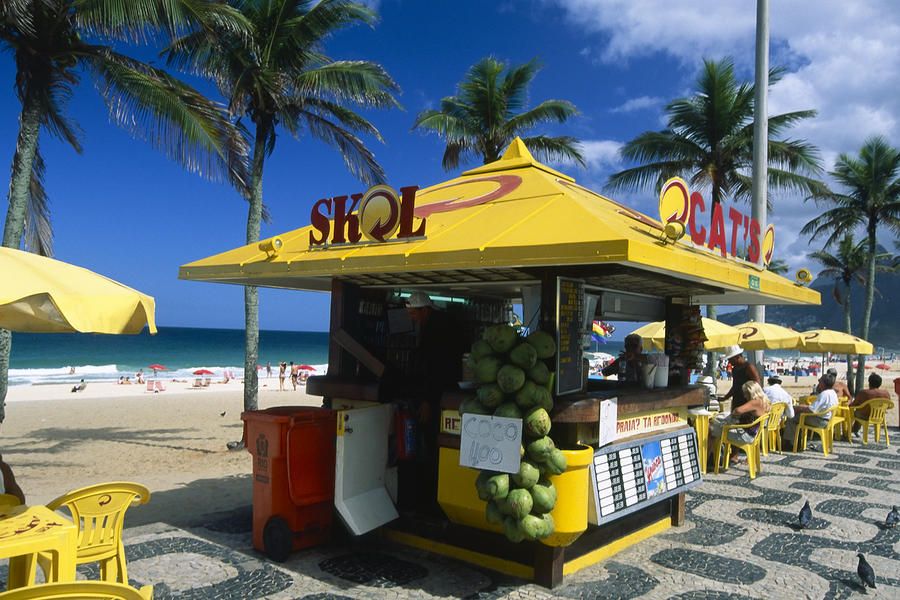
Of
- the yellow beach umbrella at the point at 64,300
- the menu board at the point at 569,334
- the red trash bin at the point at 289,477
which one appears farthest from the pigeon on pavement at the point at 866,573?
the yellow beach umbrella at the point at 64,300

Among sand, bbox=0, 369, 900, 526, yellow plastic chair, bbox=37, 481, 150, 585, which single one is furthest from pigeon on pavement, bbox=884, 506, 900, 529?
yellow plastic chair, bbox=37, 481, 150, 585

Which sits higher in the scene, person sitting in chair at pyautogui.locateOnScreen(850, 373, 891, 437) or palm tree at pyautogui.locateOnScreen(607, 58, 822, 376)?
palm tree at pyautogui.locateOnScreen(607, 58, 822, 376)

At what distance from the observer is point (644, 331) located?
13289mm

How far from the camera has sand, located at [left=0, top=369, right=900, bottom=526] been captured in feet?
25.0

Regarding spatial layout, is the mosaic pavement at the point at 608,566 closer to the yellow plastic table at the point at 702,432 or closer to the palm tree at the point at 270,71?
the yellow plastic table at the point at 702,432

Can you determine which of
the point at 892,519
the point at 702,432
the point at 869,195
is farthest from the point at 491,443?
the point at 869,195

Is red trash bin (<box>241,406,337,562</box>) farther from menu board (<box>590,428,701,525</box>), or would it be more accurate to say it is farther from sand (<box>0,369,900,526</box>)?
menu board (<box>590,428,701,525</box>)

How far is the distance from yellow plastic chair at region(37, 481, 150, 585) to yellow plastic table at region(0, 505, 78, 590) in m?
0.13

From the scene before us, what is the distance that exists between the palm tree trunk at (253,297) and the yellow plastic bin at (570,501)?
26.1 ft

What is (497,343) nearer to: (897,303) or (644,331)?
(644,331)

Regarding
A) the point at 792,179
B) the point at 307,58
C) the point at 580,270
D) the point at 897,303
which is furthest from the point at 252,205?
the point at 897,303

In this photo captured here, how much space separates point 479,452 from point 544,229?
1.68 m

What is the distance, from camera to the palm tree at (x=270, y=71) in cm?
1141

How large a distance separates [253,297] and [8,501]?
7.76 metres
